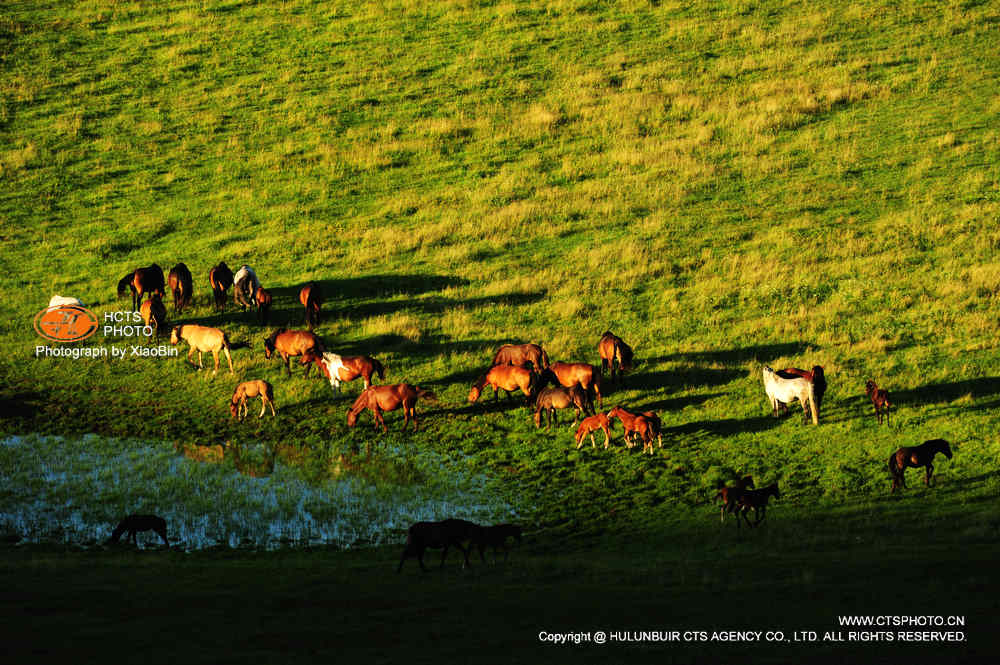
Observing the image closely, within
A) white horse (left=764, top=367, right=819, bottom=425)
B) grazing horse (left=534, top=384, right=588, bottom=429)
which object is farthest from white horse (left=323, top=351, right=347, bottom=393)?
white horse (left=764, top=367, right=819, bottom=425)

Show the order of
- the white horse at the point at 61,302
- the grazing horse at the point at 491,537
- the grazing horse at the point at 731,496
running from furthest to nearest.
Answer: the white horse at the point at 61,302 < the grazing horse at the point at 731,496 < the grazing horse at the point at 491,537

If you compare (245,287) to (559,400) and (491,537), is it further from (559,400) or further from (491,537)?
(491,537)

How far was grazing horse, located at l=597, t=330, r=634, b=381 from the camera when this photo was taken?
28.2m

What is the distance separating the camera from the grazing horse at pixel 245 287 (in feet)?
112

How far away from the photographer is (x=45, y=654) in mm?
11609

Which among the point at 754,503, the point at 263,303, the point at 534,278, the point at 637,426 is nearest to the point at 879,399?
the point at 637,426

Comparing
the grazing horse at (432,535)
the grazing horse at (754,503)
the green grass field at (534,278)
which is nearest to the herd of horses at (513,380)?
the grazing horse at (754,503)

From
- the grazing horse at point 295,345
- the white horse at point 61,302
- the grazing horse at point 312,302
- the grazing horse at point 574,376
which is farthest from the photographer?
the white horse at point 61,302

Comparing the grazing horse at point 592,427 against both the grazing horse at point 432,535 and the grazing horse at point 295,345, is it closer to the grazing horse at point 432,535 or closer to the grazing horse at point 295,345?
the grazing horse at point 432,535

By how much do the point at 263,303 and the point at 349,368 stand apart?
6041mm

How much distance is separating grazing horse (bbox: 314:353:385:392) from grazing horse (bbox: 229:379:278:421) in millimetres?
1679

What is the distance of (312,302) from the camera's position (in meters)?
32.9

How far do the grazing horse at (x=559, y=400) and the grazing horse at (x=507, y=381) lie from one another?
2.39ft

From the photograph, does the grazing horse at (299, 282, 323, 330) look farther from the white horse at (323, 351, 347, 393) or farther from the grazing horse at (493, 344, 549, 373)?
the grazing horse at (493, 344, 549, 373)
